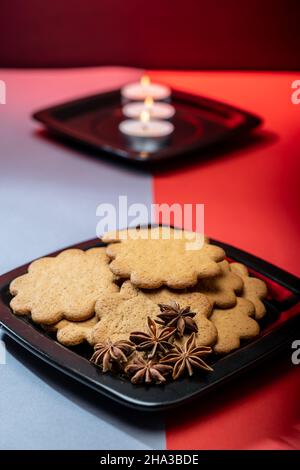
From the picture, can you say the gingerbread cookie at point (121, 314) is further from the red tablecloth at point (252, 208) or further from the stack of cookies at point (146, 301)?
the red tablecloth at point (252, 208)

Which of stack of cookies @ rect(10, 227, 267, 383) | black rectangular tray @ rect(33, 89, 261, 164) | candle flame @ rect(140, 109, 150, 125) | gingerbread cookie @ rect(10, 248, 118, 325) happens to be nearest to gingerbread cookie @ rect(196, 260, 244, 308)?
stack of cookies @ rect(10, 227, 267, 383)

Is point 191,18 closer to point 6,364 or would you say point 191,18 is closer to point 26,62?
point 26,62

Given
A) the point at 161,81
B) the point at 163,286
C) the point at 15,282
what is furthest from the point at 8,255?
the point at 161,81

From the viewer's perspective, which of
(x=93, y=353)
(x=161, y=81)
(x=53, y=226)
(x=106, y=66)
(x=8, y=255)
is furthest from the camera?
(x=106, y=66)

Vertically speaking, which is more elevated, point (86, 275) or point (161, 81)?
point (161, 81)

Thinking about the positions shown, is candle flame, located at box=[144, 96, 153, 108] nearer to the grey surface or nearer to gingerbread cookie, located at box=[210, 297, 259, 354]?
the grey surface

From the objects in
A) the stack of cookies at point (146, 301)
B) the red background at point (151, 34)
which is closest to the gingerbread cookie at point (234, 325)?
the stack of cookies at point (146, 301)

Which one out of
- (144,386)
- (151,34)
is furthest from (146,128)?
(144,386)
